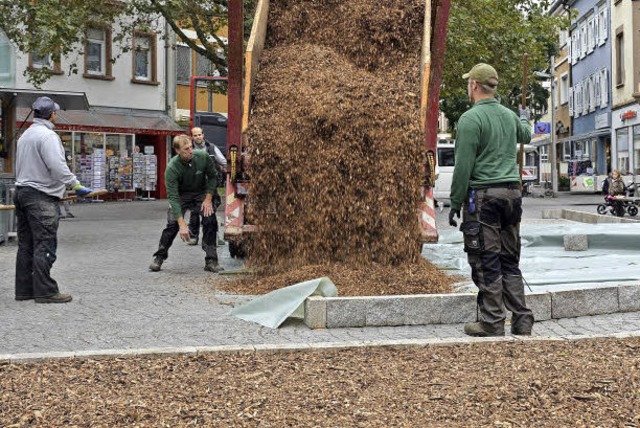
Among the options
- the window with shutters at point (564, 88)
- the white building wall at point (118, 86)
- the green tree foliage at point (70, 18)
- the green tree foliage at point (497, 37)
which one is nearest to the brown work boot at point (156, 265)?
the green tree foliage at point (70, 18)

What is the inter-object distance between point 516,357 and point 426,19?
4.75m

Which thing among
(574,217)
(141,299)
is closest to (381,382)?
(141,299)

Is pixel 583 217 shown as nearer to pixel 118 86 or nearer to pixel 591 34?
pixel 118 86

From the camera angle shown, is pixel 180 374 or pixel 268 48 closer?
pixel 180 374

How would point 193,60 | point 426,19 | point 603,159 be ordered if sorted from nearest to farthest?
point 426,19 < point 193,60 < point 603,159

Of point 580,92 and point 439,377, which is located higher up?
point 580,92

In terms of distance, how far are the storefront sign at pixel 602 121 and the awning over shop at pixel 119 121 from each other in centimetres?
1913

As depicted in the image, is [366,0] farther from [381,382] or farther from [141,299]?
[381,382]

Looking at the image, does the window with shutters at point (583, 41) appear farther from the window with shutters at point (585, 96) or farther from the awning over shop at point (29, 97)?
the awning over shop at point (29, 97)

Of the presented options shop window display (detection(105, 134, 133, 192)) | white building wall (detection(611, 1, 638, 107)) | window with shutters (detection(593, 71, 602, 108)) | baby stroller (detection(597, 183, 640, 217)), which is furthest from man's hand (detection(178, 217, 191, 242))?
window with shutters (detection(593, 71, 602, 108))

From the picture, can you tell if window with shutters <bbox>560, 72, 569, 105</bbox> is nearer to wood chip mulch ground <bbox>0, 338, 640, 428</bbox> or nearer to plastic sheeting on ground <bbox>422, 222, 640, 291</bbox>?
plastic sheeting on ground <bbox>422, 222, 640, 291</bbox>

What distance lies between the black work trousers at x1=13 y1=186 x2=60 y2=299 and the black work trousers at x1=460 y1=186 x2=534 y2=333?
3.61m

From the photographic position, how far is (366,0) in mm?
9484

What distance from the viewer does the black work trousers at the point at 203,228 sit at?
30.7ft
